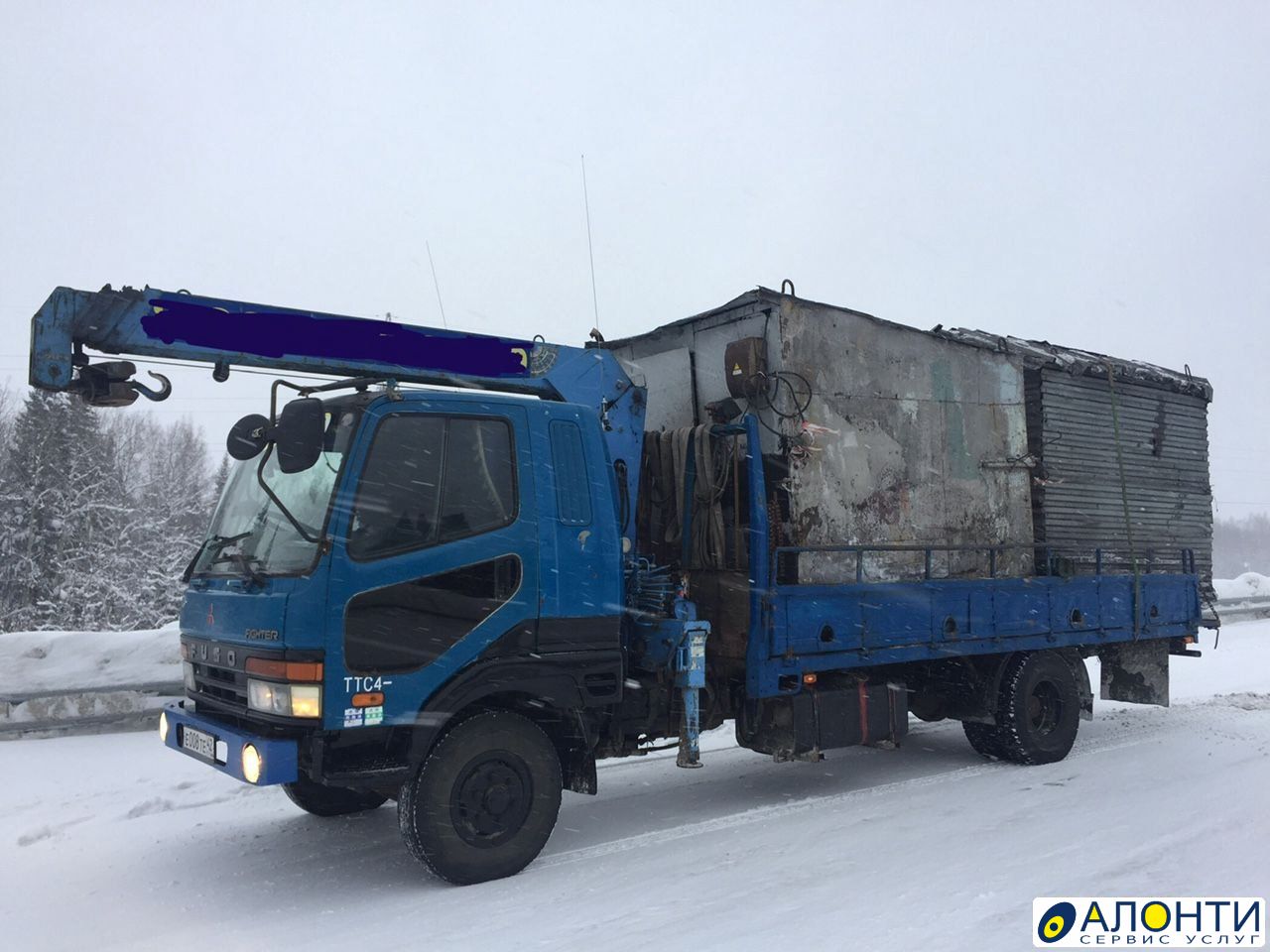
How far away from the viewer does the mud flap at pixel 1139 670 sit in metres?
9.22

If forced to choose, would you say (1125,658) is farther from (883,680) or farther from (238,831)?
(238,831)

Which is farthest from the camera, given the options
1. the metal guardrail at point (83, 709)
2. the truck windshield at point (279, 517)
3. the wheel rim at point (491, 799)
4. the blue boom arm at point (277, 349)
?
the metal guardrail at point (83, 709)

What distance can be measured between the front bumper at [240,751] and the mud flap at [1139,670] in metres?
7.79

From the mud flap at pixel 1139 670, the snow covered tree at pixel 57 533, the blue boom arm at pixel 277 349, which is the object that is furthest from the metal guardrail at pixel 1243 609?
the snow covered tree at pixel 57 533

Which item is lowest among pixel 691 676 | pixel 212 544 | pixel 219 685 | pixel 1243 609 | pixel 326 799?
pixel 1243 609

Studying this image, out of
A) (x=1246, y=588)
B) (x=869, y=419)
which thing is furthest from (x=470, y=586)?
(x=1246, y=588)

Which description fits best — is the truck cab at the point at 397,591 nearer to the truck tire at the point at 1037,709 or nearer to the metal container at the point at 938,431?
the metal container at the point at 938,431

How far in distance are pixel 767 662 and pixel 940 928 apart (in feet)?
7.28

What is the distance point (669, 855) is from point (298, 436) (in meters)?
3.13

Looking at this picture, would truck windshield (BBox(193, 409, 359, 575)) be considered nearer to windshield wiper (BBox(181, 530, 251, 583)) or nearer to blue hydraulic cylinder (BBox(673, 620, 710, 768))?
windshield wiper (BBox(181, 530, 251, 583))

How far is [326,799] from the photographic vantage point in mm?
6195

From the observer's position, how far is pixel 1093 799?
6473mm

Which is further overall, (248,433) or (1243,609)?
(1243,609)

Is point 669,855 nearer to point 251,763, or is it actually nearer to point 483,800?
point 483,800
